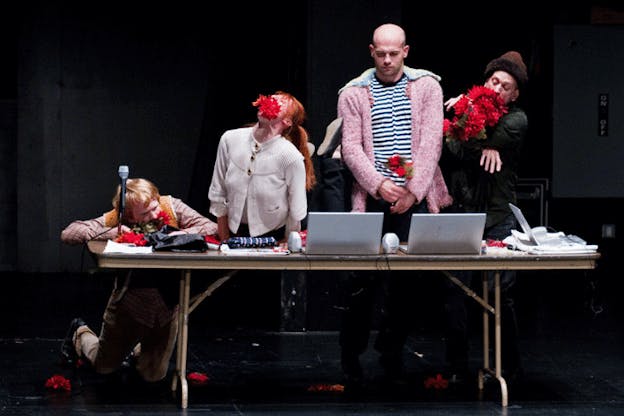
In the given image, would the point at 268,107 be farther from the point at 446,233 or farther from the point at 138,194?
the point at 446,233

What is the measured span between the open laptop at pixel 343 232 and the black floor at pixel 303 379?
0.75 m

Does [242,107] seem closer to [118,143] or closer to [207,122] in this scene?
[207,122]

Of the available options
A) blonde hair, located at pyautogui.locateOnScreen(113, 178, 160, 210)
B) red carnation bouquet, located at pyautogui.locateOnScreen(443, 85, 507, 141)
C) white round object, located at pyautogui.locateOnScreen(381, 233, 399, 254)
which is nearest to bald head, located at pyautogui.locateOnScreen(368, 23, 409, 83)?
red carnation bouquet, located at pyautogui.locateOnScreen(443, 85, 507, 141)

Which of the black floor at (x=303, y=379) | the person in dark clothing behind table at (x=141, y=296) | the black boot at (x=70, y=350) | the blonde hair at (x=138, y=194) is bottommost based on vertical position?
the black floor at (x=303, y=379)

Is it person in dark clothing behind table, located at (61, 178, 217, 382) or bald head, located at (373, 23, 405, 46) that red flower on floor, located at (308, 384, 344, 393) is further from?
bald head, located at (373, 23, 405, 46)

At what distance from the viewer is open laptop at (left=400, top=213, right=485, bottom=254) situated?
554 cm

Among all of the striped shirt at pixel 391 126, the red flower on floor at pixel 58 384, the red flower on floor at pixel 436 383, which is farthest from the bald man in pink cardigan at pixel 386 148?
the red flower on floor at pixel 58 384

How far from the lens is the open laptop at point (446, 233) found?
5.54 meters

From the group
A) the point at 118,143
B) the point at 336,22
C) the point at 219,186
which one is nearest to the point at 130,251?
the point at 219,186

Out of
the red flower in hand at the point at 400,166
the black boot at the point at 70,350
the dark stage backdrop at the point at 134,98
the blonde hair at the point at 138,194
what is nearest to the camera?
the blonde hair at the point at 138,194

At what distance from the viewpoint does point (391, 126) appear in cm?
613

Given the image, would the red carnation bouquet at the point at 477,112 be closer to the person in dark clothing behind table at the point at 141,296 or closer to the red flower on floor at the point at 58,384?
the person in dark clothing behind table at the point at 141,296

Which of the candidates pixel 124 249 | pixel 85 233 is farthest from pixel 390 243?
pixel 85 233

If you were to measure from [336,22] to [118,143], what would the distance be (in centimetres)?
366
